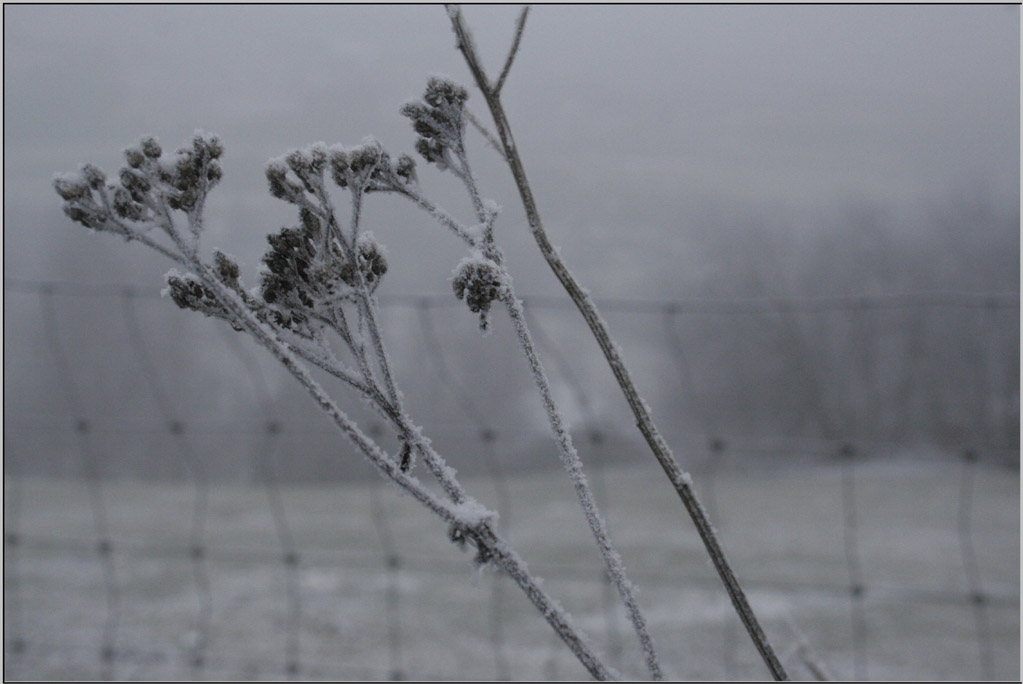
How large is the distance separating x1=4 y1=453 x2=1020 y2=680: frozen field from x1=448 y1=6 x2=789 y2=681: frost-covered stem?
307 millimetres

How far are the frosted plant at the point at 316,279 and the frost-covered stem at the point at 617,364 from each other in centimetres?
1

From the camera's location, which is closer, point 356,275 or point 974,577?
point 356,275

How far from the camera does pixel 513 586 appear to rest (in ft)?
5.60

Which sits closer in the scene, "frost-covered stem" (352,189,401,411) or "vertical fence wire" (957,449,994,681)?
"frost-covered stem" (352,189,401,411)

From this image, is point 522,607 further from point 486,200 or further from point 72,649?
point 486,200

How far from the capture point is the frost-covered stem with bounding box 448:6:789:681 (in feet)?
0.91

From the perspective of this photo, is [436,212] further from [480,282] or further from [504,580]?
[504,580]

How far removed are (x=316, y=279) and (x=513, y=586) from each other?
4.94 feet

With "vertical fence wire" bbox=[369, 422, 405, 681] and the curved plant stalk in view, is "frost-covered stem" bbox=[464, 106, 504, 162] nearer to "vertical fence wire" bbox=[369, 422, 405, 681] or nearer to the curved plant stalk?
the curved plant stalk

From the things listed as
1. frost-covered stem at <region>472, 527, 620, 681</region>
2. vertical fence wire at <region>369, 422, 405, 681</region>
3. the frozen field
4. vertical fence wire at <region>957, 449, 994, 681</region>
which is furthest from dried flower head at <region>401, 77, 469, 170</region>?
vertical fence wire at <region>957, 449, 994, 681</region>

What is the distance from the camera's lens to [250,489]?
2602mm

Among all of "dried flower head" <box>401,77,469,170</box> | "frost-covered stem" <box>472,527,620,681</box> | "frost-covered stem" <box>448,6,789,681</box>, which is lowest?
"frost-covered stem" <box>472,527,620,681</box>

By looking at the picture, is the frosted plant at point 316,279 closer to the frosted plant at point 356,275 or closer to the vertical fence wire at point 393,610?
the frosted plant at point 356,275

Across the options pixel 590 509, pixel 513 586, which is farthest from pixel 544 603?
pixel 513 586
